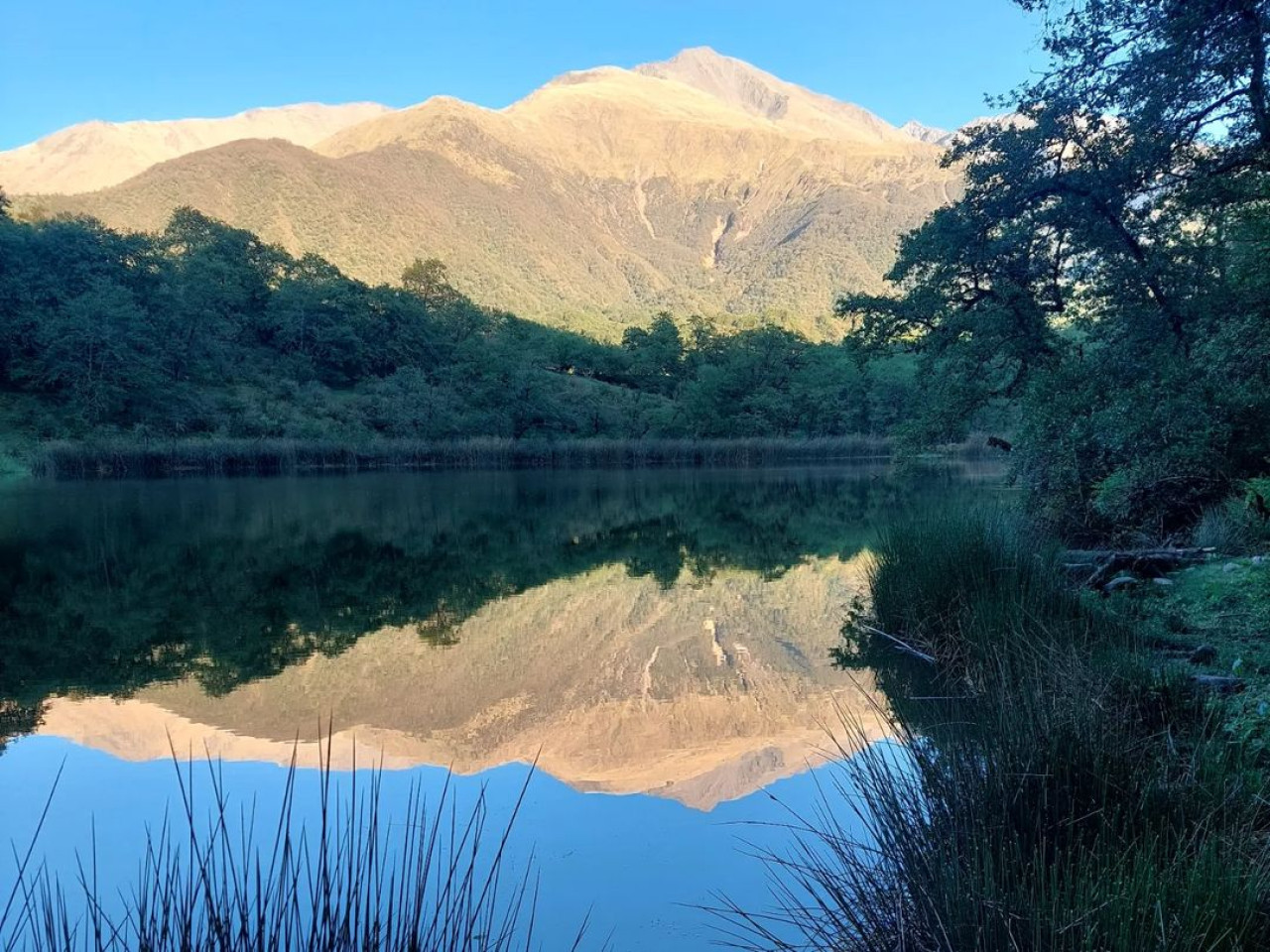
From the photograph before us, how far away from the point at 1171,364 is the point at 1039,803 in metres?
7.56

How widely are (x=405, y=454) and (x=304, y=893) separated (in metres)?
39.2

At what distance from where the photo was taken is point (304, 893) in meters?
3.75

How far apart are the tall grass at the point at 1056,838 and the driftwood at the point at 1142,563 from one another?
4105mm

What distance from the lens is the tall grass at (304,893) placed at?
2.22m

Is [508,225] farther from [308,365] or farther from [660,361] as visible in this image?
[308,365]

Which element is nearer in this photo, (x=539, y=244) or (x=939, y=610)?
(x=939, y=610)

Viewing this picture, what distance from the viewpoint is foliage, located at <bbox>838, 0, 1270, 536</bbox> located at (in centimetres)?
861

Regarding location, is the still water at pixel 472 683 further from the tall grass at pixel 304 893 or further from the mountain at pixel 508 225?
the mountain at pixel 508 225

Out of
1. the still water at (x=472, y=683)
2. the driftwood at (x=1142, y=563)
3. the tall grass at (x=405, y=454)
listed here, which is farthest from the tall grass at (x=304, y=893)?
the tall grass at (x=405, y=454)

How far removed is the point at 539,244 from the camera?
157 m

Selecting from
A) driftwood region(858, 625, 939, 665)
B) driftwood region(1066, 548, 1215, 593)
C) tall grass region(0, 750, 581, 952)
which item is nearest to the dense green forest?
driftwood region(858, 625, 939, 665)

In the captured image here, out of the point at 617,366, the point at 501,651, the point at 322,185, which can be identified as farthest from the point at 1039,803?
the point at 322,185

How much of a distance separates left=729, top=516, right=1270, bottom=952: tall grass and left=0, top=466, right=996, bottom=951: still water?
24.0 inches

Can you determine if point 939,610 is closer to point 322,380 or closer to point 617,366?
point 322,380
